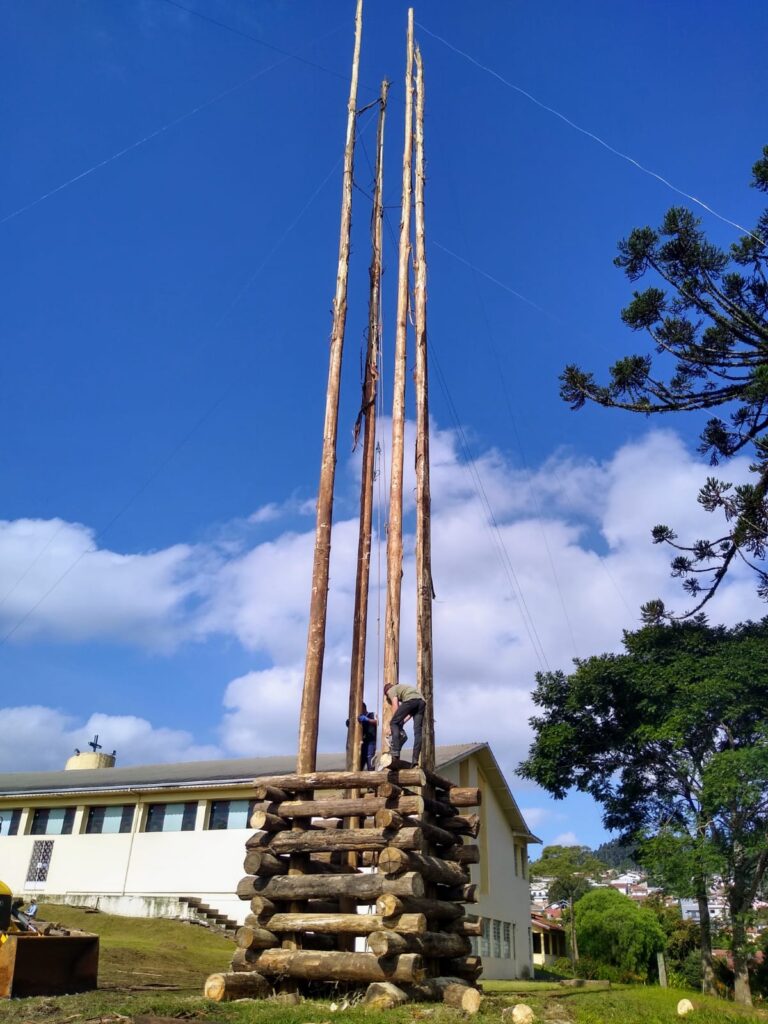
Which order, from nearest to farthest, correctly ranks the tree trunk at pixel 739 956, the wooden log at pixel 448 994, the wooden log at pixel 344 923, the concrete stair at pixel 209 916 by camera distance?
the wooden log at pixel 448 994 < the wooden log at pixel 344 923 < the concrete stair at pixel 209 916 < the tree trunk at pixel 739 956

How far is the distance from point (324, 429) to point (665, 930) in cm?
4588

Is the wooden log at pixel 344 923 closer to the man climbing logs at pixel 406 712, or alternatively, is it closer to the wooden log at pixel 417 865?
the wooden log at pixel 417 865

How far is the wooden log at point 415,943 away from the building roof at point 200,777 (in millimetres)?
15586

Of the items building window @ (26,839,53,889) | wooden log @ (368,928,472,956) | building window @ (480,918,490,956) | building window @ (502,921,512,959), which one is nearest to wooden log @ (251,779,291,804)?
wooden log @ (368,928,472,956)

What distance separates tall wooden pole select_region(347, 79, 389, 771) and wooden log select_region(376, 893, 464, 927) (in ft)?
9.98

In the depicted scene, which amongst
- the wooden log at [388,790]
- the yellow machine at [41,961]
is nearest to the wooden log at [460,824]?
the wooden log at [388,790]

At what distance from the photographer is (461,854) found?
1268 cm

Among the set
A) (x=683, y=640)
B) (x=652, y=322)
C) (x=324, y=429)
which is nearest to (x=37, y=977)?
(x=324, y=429)

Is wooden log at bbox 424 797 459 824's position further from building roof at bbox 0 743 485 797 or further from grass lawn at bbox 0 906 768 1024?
building roof at bbox 0 743 485 797

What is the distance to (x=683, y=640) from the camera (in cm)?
3628

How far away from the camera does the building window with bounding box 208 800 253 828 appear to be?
1158 inches

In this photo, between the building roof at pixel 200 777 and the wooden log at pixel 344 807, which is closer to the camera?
the wooden log at pixel 344 807

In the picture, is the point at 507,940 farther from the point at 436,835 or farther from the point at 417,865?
the point at 417,865

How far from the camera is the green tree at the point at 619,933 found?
45156 millimetres
